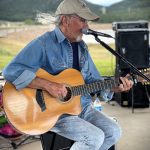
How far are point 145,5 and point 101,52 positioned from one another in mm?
1000

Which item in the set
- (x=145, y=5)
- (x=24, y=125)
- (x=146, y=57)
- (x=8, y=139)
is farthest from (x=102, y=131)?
(x=145, y=5)

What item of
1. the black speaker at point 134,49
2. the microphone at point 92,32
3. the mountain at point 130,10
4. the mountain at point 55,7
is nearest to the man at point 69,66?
the microphone at point 92,32

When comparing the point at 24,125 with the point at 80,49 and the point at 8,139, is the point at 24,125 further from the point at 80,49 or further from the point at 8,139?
the point at 8,139

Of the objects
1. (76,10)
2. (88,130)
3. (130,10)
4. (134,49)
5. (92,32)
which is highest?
(130,10)

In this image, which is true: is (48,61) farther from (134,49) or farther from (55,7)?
(55,7)

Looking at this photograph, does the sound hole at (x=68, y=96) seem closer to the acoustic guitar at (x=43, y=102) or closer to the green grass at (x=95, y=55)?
the acoustic guitar at (x=43, y=102)

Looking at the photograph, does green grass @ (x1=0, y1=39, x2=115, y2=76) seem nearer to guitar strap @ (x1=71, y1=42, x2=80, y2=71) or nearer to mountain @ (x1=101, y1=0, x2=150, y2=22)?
mountain @ (x1=101, y1=0, x2=150, y2=22)

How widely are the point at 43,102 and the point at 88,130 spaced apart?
0.37 meters

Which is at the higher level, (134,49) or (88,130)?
(134,49)

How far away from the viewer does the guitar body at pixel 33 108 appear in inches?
96.0

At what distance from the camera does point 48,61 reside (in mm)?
2598

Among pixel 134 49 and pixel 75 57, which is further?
pixel 134 49

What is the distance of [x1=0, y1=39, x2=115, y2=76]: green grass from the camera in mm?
5445

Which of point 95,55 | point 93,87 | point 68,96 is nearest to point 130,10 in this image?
point 95,55
